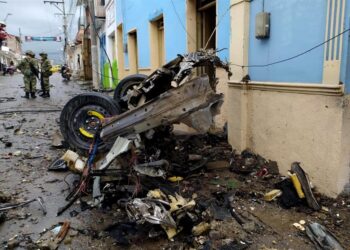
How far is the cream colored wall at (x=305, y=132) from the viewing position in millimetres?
3395

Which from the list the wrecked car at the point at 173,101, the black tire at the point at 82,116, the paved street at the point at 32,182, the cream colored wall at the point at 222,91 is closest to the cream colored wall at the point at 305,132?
the cream colored wall at the point at 222,91

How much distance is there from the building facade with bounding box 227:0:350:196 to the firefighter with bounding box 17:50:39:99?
37.2ft

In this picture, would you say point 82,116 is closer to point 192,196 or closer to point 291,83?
point 192,196

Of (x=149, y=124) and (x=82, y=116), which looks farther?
(x=82, y=116)

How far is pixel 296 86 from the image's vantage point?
388 centimetres

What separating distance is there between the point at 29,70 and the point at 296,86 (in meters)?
13.0

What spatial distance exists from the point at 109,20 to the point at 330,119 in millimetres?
16186

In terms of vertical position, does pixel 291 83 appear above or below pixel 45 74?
below

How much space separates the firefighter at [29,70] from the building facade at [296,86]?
446 inches

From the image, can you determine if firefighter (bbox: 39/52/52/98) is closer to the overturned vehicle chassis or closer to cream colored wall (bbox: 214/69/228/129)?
cream colored wall (bbox: 214/69/228/129)

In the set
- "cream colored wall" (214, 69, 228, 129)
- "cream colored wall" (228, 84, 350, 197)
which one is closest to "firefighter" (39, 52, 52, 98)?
"cream colored wall" (214, 69, 228, 129)

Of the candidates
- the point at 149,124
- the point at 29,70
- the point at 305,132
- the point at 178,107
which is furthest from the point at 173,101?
the point at 29,70

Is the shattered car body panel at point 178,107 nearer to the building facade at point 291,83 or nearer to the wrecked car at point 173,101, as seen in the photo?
the wrecked car at point 173,101

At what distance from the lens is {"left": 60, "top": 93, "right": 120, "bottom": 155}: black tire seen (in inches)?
191
